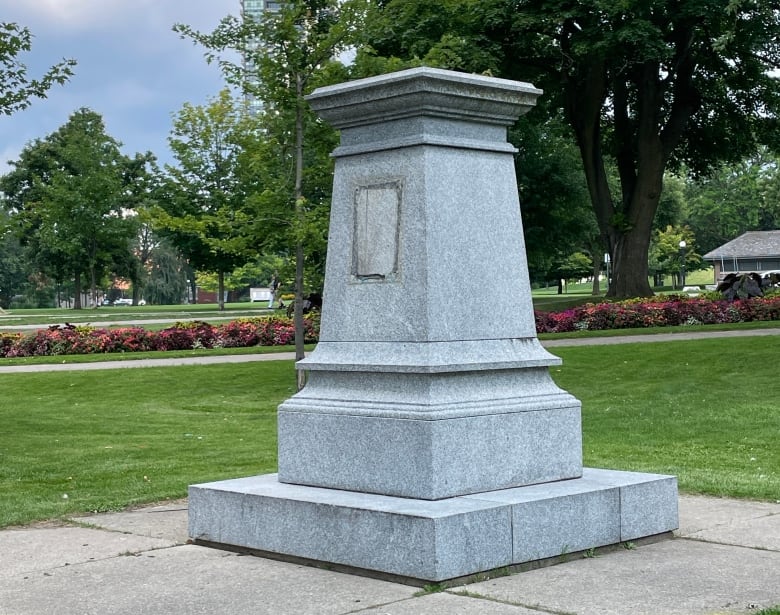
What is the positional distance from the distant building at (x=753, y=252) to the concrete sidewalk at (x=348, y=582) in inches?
3880

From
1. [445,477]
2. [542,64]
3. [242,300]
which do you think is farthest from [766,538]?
[242,300]

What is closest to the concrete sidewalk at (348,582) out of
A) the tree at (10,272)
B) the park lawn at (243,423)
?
the park lawn at (243,423)

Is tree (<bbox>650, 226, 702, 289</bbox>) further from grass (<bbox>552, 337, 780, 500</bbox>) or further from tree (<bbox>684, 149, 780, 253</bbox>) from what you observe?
grass (<bbox>552, 337, 780, 500</bbox>)

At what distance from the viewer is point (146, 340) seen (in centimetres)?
2736

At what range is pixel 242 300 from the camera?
137m

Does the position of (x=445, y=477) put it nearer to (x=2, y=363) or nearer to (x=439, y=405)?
(x=439, y=405)

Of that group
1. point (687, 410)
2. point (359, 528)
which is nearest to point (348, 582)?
point (359, 528)

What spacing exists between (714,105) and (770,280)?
8188mm

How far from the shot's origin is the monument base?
556 cm

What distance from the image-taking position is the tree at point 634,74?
1102 inches

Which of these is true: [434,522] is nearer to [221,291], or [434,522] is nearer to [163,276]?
[221,291]

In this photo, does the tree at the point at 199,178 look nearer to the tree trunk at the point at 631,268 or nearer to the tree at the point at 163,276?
the tree trunk at the point at 631,268

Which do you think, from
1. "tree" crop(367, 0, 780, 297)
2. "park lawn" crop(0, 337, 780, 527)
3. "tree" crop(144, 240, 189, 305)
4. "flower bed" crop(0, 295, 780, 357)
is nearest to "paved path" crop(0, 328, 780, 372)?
"park lawn" crop(0, 337, 780, 527)

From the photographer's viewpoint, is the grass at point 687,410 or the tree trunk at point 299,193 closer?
the grass at point 687,410
